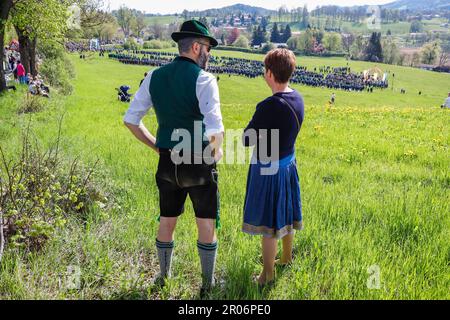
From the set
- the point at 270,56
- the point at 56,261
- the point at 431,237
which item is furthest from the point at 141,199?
the point at 431,237

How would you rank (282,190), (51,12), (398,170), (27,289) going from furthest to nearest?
(51,12) → (398,170) → (282,190) → (27,289)

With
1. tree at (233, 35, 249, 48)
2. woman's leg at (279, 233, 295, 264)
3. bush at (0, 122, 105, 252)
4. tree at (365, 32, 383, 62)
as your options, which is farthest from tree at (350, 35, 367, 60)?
woman's leg at (279, 233, 295, 264)

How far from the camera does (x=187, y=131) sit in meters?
3.24

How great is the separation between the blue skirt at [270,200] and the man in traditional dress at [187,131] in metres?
0.35

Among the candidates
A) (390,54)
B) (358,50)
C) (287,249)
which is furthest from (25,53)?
(358,50)

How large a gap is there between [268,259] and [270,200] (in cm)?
57

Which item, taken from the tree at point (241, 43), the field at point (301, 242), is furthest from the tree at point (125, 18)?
the field at point (301, 242)

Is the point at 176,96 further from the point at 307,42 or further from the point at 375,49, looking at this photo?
the point at 307,42

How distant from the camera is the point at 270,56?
327 cm

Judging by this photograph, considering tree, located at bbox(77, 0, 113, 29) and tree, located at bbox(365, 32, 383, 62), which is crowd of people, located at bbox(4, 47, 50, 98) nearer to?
tree, located at bbox(77, 0, 113, 29)

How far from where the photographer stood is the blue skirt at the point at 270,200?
3430 mm
